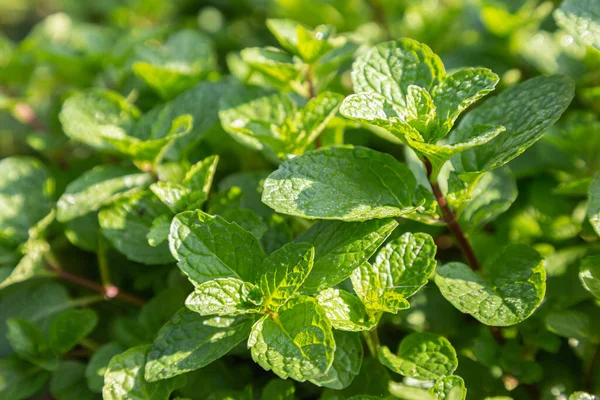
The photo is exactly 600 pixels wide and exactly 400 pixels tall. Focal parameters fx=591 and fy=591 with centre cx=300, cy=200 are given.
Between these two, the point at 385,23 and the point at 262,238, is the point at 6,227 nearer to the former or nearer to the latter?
the point at 262,238

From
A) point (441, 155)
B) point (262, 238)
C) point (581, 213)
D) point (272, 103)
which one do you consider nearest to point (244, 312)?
point (262, 238)

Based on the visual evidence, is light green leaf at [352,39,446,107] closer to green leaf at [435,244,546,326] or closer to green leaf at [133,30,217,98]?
green leaf at [435,244,546,326]

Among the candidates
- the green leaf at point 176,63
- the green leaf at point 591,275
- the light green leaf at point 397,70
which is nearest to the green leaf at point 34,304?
the green leaf at point 176,63

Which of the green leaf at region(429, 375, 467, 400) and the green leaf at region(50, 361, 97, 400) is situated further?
the green leaf at region(50, 361, 97, 400)

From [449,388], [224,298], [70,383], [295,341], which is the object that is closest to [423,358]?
[449,388]

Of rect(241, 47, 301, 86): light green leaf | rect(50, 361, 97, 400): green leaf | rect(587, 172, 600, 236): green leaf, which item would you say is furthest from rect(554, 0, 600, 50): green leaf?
rect(50, 361, 97, 400): green leaf

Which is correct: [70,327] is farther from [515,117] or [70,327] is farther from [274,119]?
[515,117]

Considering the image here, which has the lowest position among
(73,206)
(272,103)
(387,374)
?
(387,374)
